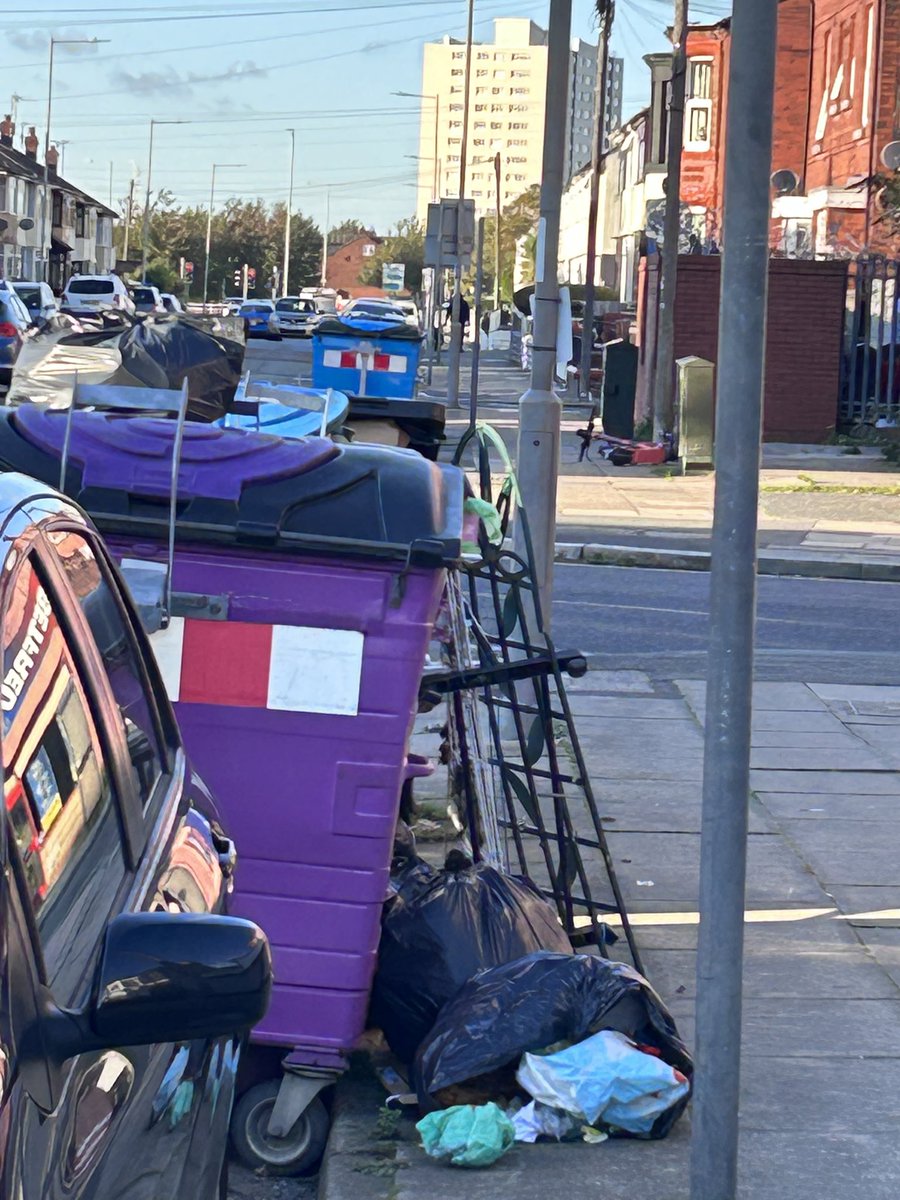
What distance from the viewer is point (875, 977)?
5434 mm

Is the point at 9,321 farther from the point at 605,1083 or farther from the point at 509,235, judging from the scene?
the point at 509,235

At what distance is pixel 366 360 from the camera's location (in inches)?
780

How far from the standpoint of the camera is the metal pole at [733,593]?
127 inches

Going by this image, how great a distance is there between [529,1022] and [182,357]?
5.15 m

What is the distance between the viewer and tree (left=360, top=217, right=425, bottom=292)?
150 metres

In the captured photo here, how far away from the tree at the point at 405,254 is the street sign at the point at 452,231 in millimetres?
121350

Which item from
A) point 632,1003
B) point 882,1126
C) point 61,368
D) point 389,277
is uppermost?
point 389,277

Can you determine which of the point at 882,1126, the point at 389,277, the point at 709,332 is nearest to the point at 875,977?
the point at 882,1126

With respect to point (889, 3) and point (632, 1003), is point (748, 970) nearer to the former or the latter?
point (632, 1003)

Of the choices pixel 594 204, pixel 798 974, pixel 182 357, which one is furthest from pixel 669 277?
pixel 798 974

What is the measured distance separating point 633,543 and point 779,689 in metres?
6.63

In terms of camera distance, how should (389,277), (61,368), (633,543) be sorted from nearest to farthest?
(61,368)
(633,543)
(389,277)

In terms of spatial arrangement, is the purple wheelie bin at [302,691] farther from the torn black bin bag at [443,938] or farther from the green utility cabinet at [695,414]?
the green utility cabinet at [695,414]

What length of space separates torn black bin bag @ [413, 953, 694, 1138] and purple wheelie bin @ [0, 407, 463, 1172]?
0.78 ft
